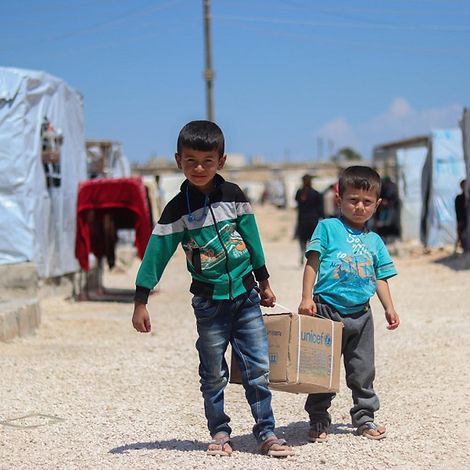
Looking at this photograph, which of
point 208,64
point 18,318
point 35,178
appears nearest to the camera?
point 18,318

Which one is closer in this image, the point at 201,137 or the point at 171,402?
the point at 201,137

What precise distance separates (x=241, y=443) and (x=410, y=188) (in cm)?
1782

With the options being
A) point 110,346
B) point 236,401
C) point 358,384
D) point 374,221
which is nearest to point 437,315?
point 110,346

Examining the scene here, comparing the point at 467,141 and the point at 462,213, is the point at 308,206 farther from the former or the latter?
the point at 467,141

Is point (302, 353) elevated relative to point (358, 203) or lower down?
lower down

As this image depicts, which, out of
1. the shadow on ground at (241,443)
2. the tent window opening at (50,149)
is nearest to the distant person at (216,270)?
the shadow on ground at (241,443)

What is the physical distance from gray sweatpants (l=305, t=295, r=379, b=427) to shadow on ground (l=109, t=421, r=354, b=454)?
15cm

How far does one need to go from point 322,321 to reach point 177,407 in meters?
1.61

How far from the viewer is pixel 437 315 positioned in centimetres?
966

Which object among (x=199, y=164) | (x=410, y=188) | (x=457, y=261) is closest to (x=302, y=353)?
(x=199, y=164)

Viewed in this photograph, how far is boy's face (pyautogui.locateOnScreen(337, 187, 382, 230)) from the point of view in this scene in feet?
15.2

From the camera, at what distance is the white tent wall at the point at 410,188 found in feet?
70.9

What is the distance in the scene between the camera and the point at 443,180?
19062 mm

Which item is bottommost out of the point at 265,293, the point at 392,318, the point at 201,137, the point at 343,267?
the point at 392,318
